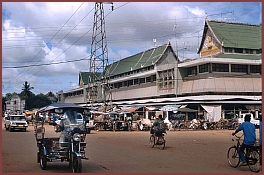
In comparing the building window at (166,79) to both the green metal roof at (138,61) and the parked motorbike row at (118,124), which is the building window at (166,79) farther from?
the parked motorbike row at (118,124)

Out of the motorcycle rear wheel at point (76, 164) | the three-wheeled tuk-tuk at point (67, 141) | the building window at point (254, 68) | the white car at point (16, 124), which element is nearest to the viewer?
the motorcycle rear wheel at point (76, 164)

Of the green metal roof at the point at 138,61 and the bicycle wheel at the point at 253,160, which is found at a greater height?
the green metal roof at the point at 138,61

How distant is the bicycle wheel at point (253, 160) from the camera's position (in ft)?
34.4

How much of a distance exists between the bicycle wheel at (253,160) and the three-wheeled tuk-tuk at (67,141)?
444 centimetres

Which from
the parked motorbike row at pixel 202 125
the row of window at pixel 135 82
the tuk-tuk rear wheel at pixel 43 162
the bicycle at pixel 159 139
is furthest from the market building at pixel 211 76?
the tuk-tuk rear wheel at pixel 43 162

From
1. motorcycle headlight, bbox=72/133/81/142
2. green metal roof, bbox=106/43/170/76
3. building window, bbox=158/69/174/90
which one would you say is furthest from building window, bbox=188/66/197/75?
motorcycle headlight, bbox=72/133/81/142

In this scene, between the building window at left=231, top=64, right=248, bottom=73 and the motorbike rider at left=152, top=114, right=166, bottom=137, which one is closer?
the motorbike rider at left=152, top=114, right=166, bottom=137

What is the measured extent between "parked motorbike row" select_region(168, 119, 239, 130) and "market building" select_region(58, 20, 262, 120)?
90.1 inches

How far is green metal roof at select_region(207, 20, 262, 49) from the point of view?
165 feet

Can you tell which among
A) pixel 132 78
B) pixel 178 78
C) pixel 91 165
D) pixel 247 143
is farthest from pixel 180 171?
pixel 132 78

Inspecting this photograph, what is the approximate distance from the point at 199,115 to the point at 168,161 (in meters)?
31.8

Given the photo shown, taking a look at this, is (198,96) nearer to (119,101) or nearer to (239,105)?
(239,105)

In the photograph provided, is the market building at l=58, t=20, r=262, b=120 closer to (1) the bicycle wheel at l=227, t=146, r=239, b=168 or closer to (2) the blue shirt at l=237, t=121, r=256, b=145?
(1) the bicycle wheel at l=227, t=146, r=239, b=168

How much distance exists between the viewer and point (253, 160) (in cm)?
1053
